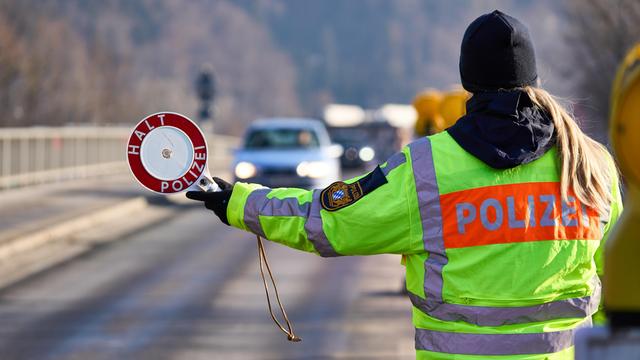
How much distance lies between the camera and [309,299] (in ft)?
41.7

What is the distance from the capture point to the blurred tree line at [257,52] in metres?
40.2

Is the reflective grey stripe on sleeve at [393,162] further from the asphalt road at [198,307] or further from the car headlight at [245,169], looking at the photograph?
the car headlight at [245,169]

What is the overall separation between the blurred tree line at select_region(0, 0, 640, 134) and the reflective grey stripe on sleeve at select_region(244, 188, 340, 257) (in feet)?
65.5

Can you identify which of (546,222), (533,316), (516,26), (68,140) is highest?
(516,26)

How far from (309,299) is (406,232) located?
30.8ft

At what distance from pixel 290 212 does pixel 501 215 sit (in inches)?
21.2

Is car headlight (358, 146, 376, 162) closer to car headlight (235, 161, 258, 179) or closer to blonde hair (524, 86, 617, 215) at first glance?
car headlight (235, 161, 258, 179)

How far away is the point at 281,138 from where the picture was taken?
24.8 meters

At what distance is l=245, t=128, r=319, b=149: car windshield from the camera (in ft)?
81.2

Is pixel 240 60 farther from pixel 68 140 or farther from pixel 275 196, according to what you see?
pixel 275 196

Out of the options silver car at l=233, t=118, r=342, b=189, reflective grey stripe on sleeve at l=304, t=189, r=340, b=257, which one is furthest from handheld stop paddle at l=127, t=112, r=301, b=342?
silver car at l=233, t=118, r=342, b=189

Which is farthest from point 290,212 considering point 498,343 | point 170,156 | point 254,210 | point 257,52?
point 257,52

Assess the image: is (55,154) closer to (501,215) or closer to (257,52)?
(501,215)

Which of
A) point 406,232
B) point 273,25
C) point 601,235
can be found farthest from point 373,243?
point 273,25
